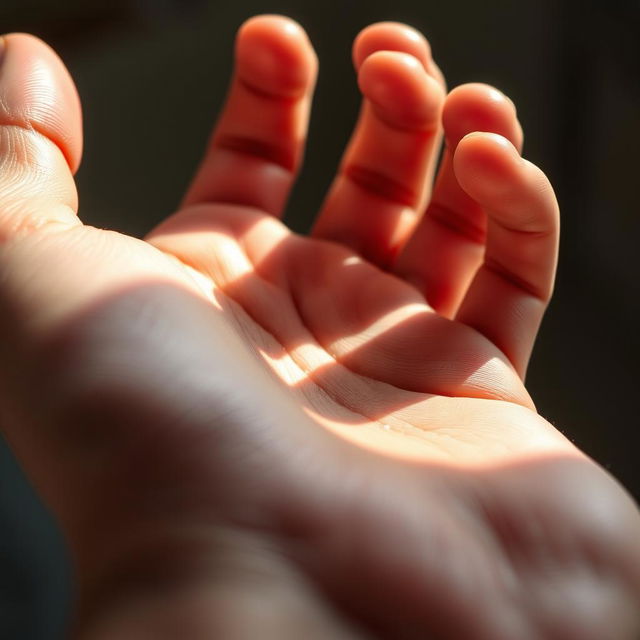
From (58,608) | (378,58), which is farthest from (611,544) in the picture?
(58,608)

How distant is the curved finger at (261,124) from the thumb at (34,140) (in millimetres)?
158

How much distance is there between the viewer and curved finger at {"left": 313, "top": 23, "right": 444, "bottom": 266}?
539 mm

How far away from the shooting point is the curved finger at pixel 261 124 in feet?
1.87

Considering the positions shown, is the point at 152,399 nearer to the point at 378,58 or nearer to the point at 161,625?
the point at 161,625

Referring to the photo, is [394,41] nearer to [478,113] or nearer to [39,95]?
[478,113]

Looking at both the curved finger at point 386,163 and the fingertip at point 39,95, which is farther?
the curved finger at point 386,163

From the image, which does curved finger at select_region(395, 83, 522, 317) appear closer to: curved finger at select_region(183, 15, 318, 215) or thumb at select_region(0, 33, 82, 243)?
curved finger at select_region(183, 15, 318, 215)

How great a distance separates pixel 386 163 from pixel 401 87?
2.9 inches

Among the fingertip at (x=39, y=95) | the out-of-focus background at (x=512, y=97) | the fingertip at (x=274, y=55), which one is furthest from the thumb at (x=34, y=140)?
the out-of-focus background at (x=512, y=97)

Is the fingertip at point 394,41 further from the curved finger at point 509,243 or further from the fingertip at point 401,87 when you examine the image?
the curved finger at point 509,243

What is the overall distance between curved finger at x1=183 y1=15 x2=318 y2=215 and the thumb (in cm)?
16

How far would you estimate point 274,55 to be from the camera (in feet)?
1.87

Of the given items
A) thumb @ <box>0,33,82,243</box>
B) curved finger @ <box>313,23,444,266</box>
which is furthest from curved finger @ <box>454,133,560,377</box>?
thumb @ <box>0,33,82,243</box>

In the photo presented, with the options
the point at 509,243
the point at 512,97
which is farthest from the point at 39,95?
the point at 512,97
